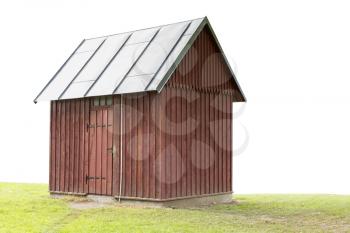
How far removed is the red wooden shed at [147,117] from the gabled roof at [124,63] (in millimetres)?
52

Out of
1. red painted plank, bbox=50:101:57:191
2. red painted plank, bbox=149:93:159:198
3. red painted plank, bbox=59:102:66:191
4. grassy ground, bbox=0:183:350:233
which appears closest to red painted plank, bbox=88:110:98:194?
grassy ground, bbox=0:183:350:233

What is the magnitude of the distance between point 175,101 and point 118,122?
2253 mm

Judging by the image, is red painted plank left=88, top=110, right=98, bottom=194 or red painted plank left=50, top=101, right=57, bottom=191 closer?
red painted plank left=88, top=110, right=98, bottom=194

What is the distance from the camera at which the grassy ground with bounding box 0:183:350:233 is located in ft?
50.8

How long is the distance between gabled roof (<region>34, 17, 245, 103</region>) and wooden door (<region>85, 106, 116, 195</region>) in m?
0.89

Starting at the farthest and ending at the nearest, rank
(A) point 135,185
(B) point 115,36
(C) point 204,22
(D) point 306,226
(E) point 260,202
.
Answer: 1. (B) point 115,36
2. (E) point 260,202
3. (C) point 204,22
4. (A) point 135,185
5. (D) point 306,226

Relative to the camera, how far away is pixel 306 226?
16.5 m

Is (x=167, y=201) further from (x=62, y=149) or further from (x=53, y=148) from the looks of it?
(x=53, y=148)

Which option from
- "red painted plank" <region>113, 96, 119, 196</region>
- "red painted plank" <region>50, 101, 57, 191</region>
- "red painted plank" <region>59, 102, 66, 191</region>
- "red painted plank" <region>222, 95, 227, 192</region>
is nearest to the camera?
"red painted plank" <region>113, 96, 119, 196</region>

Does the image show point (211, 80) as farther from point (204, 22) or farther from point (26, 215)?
point (26, 215)

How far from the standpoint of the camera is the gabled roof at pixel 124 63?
20.0 metres

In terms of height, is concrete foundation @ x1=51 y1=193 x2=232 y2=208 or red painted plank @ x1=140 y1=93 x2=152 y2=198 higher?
red painted plank @ x1=140 y1=93 x2=152 y2=198

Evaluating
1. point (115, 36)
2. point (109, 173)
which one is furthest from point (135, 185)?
point (115, 36)

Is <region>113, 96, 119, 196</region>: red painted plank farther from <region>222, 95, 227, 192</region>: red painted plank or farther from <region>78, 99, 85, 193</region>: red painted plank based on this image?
<region>222, 95, 227, 192</region>: red painted plank
